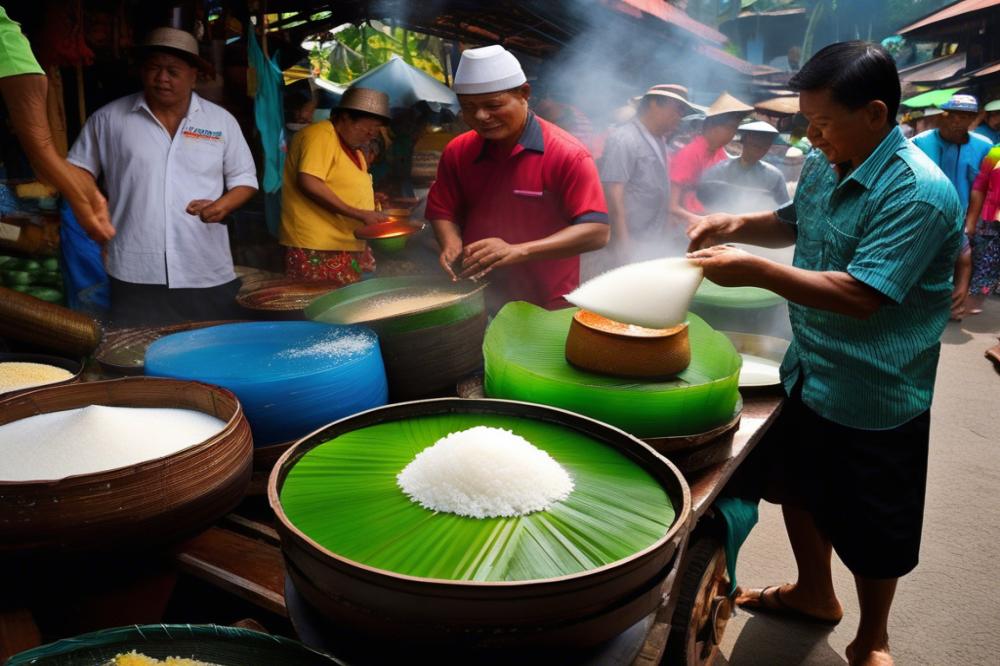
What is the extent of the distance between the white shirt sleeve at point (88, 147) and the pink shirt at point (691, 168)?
4.41 meters

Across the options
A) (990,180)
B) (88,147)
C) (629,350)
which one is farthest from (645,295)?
(990,180)

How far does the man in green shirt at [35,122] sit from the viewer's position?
1675 mm

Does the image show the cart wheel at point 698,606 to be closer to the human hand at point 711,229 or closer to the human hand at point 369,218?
the human hand at point 711,229

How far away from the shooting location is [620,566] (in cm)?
92

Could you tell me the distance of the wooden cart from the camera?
45.8 inches

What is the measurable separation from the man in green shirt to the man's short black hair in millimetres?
2022

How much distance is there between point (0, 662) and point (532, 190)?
2256 mm

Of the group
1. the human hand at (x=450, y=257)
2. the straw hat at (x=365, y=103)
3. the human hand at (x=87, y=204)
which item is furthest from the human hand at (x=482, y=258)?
the straw hat at (x=365, y=103)

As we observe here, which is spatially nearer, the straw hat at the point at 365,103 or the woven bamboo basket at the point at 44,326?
the woven bamboo basket at the point at 44,326

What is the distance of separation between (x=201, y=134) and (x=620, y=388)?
2708 millimetres

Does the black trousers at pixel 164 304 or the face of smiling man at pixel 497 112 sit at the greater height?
the face of smiling man at pixel 497 112

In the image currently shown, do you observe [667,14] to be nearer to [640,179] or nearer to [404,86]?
[404,86]

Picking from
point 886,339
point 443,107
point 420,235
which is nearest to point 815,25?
point 443,107

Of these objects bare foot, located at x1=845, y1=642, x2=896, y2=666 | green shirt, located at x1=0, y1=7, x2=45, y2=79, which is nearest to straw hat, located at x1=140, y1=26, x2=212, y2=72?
green shirt, located at x1=0, y1=7, x2=45, y2=79
